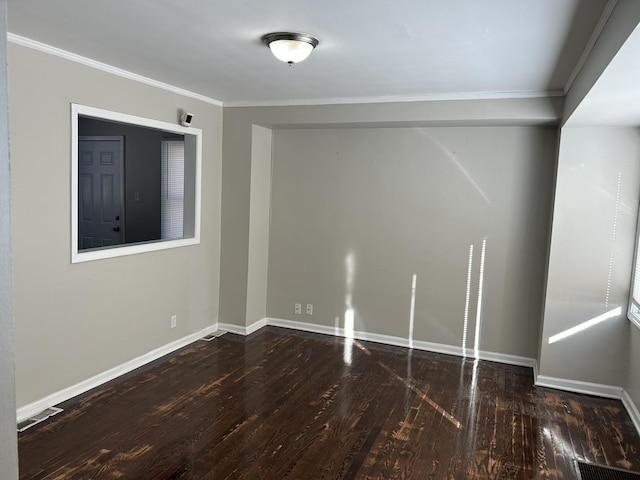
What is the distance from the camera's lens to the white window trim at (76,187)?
3.49 meters

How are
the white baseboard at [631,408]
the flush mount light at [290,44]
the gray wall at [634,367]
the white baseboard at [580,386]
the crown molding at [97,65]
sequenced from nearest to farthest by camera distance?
1. the flush mount light at [290,44]
2. the crown molding at [97,65]
3. the white baseboard at [631,408]
4. the gray wall at [634,367]
5. the white baseboard at [580,386]

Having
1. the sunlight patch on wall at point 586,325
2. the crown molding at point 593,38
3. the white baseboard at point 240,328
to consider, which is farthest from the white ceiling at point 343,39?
the white baseboard at point 240,328

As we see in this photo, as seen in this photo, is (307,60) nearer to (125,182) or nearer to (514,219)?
(514,219)

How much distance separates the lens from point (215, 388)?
387cm

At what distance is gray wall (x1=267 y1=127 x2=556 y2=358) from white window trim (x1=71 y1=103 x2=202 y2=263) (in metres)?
0.93

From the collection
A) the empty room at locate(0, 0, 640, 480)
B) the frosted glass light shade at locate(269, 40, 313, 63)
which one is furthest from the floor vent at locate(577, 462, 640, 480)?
the frosted glass light shade at locate(269, 40, 313, 63)

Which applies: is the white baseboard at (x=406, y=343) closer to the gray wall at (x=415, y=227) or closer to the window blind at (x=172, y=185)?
the gray wall at (x=415, y=227)

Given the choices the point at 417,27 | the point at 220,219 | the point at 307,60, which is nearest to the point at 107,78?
the point at 307,60

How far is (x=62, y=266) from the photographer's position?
346 centimetres

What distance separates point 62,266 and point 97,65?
4.75 feet

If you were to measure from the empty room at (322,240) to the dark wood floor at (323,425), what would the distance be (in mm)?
22

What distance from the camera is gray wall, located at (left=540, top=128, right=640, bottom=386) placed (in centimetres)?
383

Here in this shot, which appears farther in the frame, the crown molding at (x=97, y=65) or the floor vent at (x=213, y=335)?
the floor vent at (x=213, y=335)

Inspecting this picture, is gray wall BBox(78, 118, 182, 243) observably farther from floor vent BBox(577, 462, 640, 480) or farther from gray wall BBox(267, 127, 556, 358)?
floor vent BBox(577, 462, 640, 480)
